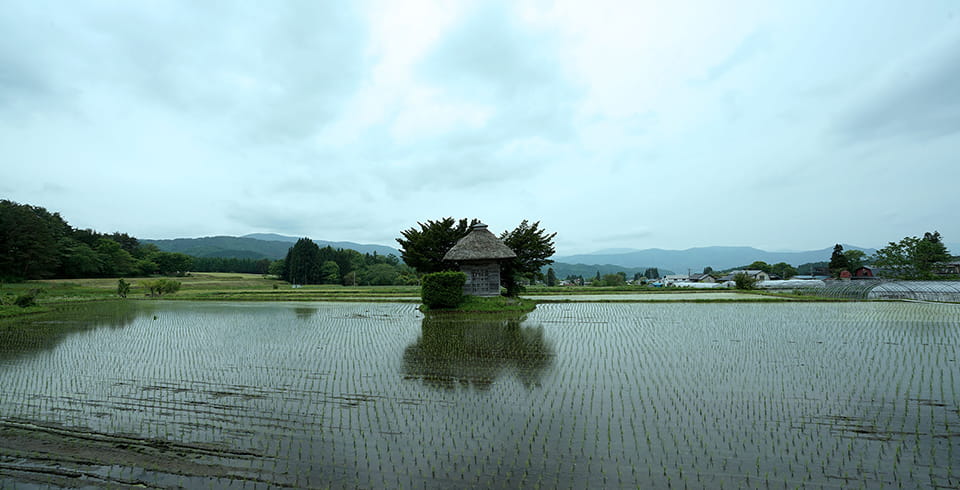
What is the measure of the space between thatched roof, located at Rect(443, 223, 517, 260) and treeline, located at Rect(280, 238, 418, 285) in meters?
42.6

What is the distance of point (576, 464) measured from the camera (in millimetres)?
4383

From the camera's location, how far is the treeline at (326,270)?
223 ft

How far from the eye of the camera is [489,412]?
6.11 meters

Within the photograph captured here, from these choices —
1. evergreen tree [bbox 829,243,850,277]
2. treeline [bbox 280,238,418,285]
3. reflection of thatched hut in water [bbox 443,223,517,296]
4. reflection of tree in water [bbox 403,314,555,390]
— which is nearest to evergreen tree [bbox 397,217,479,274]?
reflection of thatched hut in water [bbox 443,223,517,296]

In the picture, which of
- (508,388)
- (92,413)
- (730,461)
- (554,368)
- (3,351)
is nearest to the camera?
(730,461)

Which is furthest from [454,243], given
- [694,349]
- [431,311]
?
[694,349]

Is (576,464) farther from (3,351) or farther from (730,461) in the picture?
(3,351)

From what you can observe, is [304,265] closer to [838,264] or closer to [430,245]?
[430,245]

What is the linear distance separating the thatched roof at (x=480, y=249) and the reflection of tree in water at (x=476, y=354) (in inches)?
294

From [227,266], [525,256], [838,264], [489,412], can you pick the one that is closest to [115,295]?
[525,256]

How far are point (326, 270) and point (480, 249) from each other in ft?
178

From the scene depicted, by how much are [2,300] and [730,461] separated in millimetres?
35632

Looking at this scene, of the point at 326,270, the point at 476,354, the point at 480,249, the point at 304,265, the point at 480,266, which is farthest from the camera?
the point at 326,270

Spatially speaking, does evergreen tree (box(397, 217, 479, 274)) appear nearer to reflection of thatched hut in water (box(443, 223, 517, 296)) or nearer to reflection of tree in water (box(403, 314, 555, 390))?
reflection of thatched hut in water (box(443, 223, 517, 296))
